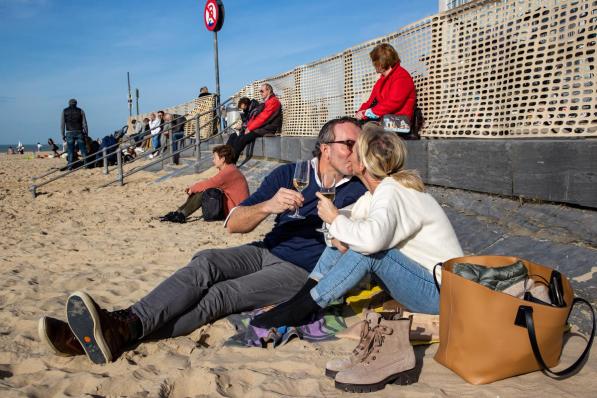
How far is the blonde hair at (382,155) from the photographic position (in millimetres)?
2806

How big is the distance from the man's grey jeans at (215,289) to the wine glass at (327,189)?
0.51 metres

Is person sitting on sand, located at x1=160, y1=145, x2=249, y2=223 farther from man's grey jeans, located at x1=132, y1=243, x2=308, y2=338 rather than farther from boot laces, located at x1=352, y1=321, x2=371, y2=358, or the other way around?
boot laces, located at x1=352, y1=321, x2=371, y2=358

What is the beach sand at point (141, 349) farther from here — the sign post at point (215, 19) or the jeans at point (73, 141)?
the jeans at point (73, 141)

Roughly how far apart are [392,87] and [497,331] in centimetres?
432

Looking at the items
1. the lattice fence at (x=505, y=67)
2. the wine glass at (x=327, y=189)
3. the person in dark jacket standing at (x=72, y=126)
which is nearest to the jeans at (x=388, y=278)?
the wine glass at (x=327, y=189)

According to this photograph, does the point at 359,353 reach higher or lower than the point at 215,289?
lower

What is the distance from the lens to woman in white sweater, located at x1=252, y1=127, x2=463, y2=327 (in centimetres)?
263

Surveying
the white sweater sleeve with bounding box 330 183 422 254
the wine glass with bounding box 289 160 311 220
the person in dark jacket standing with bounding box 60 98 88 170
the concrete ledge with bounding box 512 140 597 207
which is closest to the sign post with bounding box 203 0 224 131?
the person in dark jacket standing with bounding box 60 98 88 170

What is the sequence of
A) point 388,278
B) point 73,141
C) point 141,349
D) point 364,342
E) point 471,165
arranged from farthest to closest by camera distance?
point 73,141 < point 471,165 < point 141,349 < point 388,278 < point 364,342

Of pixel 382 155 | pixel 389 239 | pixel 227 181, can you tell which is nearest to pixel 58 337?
pixel 389 239

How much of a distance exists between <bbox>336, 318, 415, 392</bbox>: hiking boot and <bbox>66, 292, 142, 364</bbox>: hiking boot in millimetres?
1183

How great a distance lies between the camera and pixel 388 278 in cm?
280

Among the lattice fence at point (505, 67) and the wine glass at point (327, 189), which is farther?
the lattice fence at point (505, 67)

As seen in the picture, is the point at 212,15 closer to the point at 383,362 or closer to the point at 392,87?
the point at 392,87
